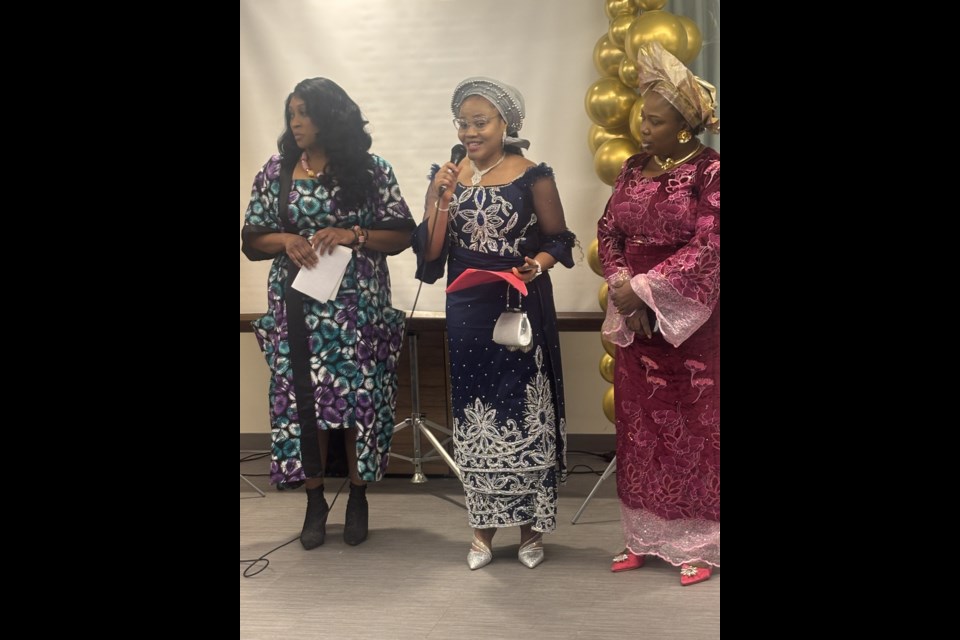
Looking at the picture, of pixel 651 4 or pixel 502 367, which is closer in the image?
pixel 502 367

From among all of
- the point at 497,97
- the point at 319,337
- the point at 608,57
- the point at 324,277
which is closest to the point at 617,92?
the point at 608,57

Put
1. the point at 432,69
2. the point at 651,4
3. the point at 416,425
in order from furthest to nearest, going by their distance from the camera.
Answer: the point at 432,69 < the point at 416,425 < the point at 651,4

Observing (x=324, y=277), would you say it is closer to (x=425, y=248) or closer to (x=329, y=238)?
(x=329, y=238)

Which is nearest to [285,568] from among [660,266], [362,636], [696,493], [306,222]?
[362,636]

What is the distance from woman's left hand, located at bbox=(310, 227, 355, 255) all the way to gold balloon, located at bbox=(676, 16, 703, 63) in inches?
56.0

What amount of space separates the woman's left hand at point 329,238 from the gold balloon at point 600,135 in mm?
1267

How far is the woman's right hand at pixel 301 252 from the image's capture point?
3422 millimetres

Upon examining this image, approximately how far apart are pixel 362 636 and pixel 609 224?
1505mm

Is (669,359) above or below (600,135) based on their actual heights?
below

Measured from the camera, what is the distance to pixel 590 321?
4402 millimetres

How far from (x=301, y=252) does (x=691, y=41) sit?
1653mm

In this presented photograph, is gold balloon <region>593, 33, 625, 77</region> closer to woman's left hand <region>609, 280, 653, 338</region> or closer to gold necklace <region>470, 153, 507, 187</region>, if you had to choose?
gold necklace <region>470, 153, 507, 187</region>

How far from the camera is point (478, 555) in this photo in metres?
3.29
